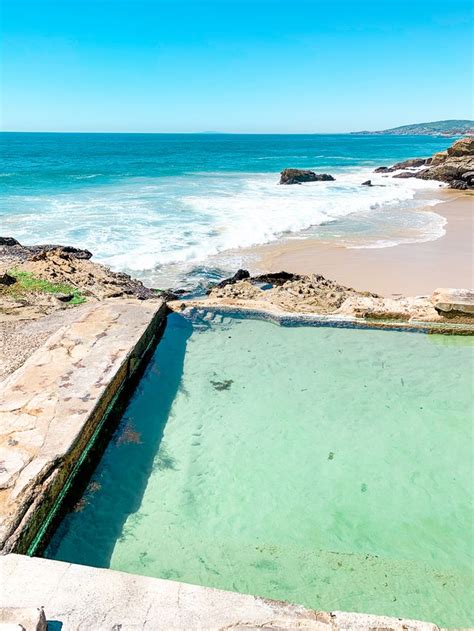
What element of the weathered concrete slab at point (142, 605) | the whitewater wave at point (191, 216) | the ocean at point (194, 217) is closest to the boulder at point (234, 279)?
the ocean at point (194, 217)

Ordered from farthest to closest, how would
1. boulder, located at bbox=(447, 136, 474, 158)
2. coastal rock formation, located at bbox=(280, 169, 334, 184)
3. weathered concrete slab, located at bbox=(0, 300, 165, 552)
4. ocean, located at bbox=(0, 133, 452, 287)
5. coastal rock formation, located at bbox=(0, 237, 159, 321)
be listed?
1. boulder, located at bbox=(447, 136, 474, 158)
2. coastal rock formation, located at bbox=(280, 169, 334, 184)
3. ocean, located at bbox=(0, 133, 452, 287)
4. coastal rock formation, located at bbox=(0, 237, 159, 321)
5. weathered concrete slab, located at bbox=(0, 300, 165, 552)

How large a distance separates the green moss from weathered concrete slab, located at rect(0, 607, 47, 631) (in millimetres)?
6189

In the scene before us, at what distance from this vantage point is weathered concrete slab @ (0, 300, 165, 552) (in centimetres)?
364

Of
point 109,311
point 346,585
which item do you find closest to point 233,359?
point 109,311

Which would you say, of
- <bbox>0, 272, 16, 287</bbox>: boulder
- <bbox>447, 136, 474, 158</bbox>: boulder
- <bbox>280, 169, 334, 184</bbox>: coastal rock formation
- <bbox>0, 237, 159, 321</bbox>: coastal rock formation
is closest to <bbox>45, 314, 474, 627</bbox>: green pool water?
<bbox>0, 237, 159, 321</bbox>: coastal rock formation

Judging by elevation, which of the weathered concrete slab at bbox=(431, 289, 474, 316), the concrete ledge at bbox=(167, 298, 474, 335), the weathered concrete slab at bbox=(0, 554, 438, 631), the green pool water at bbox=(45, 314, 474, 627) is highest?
the weathered concrete slab at bbox=(431, 289, 474, 316)

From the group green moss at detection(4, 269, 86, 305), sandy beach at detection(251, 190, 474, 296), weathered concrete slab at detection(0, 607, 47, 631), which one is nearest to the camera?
weathered concrete slab at detection(0, 607, 47, 631)

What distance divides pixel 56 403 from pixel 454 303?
19.4ft

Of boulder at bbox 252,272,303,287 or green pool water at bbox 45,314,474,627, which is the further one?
boulder at bbox 252,272,303,287

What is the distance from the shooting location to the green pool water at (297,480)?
371cm

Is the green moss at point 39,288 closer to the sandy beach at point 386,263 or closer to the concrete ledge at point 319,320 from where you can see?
the concrete ledge at point 319,320

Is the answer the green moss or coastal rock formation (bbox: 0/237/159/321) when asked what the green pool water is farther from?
the green moss

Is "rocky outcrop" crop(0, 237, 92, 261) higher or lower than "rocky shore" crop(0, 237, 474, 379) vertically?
higher

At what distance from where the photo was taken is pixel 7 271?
9664 mm
